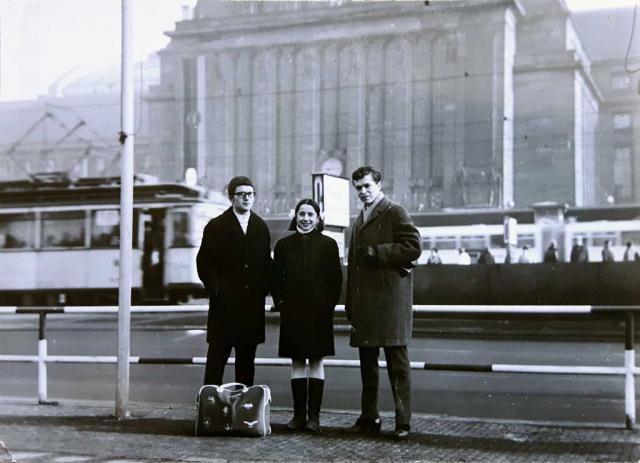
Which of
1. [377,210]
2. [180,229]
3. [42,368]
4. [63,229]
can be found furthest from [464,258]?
[377,210]

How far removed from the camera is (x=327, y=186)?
36.1 feet

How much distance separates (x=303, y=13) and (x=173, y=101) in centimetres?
835

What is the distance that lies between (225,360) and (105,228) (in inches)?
657

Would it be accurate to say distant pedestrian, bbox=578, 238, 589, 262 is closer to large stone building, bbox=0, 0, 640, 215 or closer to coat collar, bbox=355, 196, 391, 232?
large stone building, bbox=0, 0, 640, 215

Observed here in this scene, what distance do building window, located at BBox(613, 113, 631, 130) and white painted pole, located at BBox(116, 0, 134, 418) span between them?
36752 mm

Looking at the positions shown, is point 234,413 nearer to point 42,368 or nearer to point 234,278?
point 234,278

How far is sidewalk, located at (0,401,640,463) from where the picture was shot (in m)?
5.14

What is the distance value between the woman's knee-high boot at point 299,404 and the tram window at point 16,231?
1834cm

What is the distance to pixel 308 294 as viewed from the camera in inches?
240

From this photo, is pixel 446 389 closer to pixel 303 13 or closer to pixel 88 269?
pixel 88 269

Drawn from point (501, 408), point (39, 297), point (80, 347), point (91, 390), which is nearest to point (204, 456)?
point (501, 408)

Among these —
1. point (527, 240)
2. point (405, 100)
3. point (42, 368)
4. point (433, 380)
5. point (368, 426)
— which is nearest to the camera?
point (368, 426)

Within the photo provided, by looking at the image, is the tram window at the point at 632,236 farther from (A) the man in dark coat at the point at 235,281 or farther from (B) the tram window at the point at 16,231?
(A) the man in dark coat at the point at 235,281

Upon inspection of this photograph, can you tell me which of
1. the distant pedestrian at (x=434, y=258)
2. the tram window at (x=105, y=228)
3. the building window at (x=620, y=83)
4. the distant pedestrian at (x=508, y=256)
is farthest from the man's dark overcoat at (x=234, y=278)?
the building window at (x=620, y=83)
